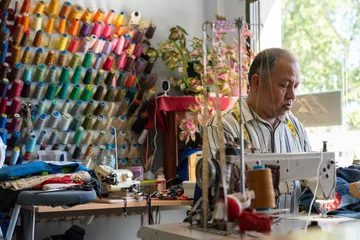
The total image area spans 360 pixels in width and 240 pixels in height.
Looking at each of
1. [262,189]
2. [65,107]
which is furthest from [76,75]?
[262,189]

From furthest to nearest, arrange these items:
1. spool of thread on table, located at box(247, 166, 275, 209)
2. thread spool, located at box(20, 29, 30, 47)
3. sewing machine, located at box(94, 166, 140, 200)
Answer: thread spool, located at box(20, 29, 30, 47)
sewing machine, located at box(94, 166, 140, 200)
spool of thread on table, located at box(247, 166, 275, 209)

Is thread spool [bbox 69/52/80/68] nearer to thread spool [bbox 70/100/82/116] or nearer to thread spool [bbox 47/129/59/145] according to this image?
thread spool [bbox 70/100/82/116]

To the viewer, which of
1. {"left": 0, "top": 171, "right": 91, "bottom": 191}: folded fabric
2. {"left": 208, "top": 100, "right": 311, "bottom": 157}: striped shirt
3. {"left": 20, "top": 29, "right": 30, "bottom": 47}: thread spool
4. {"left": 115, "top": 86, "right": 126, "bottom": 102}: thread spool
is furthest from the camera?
{"left": 115, "top": 86, "right": 126, "bottom": 102}: thread spool

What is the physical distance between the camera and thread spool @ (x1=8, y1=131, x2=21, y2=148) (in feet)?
12.2

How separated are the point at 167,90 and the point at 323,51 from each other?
3.72 feet

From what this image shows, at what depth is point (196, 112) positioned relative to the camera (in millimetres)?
4000

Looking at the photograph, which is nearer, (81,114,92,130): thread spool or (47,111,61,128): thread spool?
(47,111,61,128): thread spool

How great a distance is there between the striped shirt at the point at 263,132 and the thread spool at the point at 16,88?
5.82ft

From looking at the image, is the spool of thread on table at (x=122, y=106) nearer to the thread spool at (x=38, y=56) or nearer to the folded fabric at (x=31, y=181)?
the thread spool at (x=38, y=56)

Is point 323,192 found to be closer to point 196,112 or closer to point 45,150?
point 196,112

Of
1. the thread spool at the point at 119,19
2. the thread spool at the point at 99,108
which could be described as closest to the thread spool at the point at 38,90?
the thread spool at the point at 99,108

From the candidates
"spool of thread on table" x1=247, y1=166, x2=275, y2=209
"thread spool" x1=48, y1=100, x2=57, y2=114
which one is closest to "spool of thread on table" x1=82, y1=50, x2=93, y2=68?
"thread spool" x1=48, y1=100, x2=57, y2=114

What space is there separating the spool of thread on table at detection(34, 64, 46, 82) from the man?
1791mm

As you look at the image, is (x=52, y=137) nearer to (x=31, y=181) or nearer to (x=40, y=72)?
(x=40, y=72)
